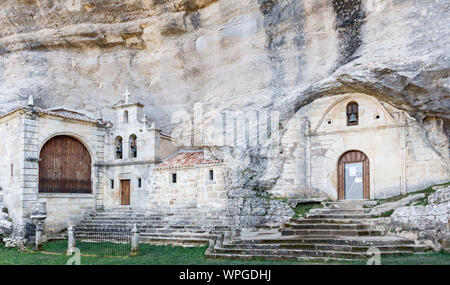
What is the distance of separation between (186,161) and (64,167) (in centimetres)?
624

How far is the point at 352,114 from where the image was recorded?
1722 cm

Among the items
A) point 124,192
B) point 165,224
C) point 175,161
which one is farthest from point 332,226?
point 124,192

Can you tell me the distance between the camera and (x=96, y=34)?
82.2 ft

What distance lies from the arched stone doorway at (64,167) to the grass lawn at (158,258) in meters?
3.99

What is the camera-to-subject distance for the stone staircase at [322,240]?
39.1ft

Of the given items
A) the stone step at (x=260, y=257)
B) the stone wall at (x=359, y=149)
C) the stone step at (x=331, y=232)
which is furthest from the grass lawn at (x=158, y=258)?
the stone wall at (x=359, y=149)

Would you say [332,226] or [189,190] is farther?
[189,190]

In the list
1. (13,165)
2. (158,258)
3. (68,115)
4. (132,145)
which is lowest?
(158,258)

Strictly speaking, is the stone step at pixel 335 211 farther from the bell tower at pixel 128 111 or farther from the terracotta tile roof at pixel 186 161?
the bell tower at pixel 128 111

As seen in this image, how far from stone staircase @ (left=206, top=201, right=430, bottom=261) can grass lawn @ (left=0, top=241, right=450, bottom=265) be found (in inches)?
18.1

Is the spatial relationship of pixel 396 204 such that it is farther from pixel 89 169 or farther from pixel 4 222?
pixel 4 222

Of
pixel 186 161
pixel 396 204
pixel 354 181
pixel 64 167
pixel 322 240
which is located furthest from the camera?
pixel 64 167

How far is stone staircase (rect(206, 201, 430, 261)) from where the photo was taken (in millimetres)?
11906

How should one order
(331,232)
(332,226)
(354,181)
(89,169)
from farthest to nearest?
(89,169) → (354,181) → (332,226) → (331,232)
